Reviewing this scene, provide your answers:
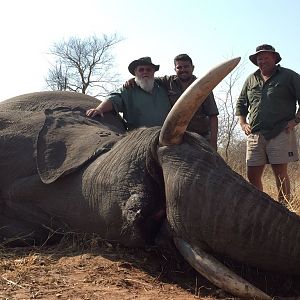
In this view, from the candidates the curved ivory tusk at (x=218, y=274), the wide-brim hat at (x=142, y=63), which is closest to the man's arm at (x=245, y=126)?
the wide-brim hat at (x=142, y=63)

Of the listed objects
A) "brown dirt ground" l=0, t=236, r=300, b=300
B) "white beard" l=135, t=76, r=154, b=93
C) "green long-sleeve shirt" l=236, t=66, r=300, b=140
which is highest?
"white beard" l=135, t=76, r=154, b=93

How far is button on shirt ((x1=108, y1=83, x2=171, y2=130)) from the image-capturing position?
5867 millimetres

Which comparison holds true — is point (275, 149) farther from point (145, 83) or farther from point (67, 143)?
point (67, 143)

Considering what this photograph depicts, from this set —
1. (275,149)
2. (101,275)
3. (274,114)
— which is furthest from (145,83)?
(101,275)

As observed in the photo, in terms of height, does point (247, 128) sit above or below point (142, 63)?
below

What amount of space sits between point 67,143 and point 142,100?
143 cm

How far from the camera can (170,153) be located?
11.8 ft

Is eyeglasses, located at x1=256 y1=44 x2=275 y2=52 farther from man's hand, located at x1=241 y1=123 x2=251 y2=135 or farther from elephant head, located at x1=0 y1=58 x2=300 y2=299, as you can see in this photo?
elephant head, located at x1=0 y1=58 x2=300 y2=299

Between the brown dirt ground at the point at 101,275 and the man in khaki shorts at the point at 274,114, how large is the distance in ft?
9.68

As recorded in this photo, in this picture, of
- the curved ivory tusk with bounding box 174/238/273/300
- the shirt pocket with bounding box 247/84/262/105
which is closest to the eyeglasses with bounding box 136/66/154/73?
the shirt pocket with bounding box 247/84/262/105

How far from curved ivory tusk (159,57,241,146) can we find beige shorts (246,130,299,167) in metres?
3.20

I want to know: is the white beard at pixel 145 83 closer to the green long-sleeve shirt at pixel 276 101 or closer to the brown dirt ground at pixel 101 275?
the green long-sleeve shirt at pixel 276 101

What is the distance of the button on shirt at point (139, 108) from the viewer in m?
5.87

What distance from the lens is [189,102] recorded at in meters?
3.38
